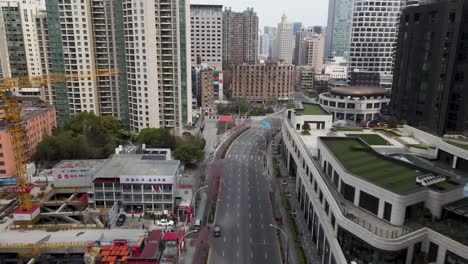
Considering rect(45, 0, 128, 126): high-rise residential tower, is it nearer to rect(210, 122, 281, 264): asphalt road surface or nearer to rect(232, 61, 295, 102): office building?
rect(210, 122, 281, 264): asphalt road surface

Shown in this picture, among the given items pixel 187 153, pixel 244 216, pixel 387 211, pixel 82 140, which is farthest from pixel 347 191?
pixel 82 140

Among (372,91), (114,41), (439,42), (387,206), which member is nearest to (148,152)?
(114,41)

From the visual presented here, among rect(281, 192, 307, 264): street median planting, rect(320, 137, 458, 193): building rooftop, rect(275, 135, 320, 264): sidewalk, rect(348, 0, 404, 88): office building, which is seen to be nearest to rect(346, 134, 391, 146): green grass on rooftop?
rect(320, 137, 458, 193): building rooftop

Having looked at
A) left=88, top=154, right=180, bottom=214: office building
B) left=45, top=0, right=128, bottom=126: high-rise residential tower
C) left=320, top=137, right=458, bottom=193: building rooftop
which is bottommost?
left=88, top=154, right=180, bottom=214: office building

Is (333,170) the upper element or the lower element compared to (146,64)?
lower

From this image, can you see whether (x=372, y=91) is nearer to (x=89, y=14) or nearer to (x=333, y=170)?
(x=333, y=170)

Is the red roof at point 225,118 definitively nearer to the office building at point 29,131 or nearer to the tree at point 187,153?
the tree at point 187,153

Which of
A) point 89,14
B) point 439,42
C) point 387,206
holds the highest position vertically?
point 89,14
